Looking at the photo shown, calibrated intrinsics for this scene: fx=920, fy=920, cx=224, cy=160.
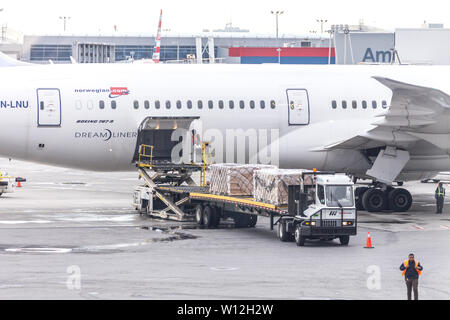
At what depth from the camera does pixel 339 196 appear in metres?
28.0

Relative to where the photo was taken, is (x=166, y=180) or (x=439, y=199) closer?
(x=166, y=180)

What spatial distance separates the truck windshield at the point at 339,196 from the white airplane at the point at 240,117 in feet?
23.8

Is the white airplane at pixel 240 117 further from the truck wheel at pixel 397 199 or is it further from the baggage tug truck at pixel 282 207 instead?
the baggage tug truck at pixel 282 207

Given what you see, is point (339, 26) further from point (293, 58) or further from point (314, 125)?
point (314, 125)

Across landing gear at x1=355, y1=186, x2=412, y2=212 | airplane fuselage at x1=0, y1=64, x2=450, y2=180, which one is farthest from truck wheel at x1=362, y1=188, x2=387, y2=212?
airplane fuselage at x1=0, y1=64, x2=450, y2=180

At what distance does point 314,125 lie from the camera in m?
37.2

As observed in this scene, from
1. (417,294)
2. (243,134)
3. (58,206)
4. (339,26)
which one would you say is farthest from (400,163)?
(339,26)

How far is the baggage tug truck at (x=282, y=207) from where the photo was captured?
27.5m

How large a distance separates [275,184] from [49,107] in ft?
34.4

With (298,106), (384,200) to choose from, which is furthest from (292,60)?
(298,106)

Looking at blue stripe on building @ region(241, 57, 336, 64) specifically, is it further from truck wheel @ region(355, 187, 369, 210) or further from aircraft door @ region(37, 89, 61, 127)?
aircraft door @ region(37, 89, 61, 127)

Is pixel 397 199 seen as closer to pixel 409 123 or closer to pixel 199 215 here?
pixel 409 123

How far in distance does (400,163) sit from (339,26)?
92.0 m

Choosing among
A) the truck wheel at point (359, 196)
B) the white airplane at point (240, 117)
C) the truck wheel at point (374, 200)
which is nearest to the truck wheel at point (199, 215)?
the white airplane at point (240, 117)
